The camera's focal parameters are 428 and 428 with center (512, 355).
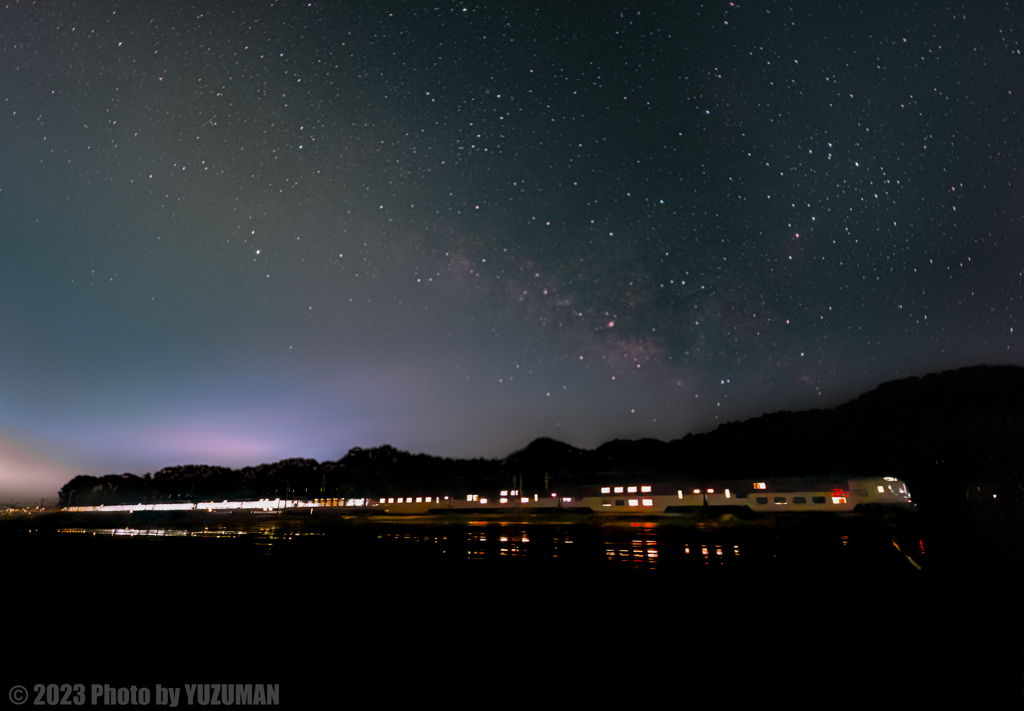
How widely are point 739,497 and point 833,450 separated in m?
82.9

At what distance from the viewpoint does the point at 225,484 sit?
13125cm

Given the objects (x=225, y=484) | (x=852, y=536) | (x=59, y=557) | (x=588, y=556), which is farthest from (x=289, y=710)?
(x=225, y=484)

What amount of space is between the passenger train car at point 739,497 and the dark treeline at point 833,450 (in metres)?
15.1

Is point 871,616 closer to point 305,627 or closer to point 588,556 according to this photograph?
point 588,556

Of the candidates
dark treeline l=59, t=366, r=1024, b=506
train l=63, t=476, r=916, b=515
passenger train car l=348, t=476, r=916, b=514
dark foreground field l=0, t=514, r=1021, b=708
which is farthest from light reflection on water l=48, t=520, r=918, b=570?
dark treeline l=59, t=366, r=1024, b=506

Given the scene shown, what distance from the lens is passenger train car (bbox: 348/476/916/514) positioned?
31.5 meters

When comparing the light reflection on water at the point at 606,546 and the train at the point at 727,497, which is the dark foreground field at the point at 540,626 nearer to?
the light reflection on water at the point at 606,546

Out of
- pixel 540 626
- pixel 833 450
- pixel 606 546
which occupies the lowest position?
pixel 833 450

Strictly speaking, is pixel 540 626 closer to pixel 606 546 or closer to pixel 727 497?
pixel 606 546

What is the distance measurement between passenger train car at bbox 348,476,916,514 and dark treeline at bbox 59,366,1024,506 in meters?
15.1

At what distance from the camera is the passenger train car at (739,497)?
3152 centimetres

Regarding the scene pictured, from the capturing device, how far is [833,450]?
99375 mm

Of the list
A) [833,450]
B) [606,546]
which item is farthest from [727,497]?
[833,450]

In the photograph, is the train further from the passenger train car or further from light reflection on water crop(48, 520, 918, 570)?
light reflection on water crop(48, 520, 918, 570)
